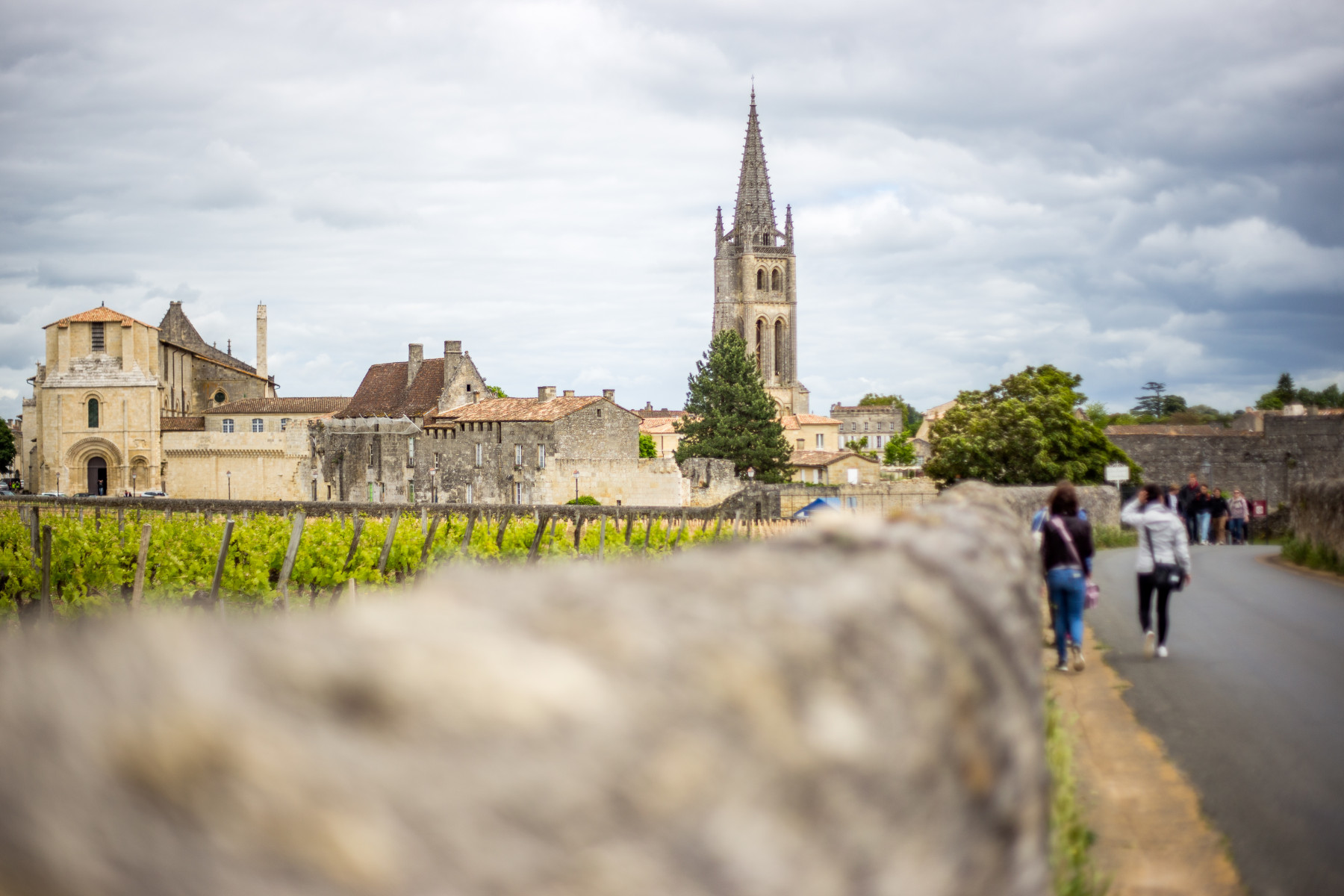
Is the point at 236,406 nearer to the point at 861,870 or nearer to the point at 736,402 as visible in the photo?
the point at 736,402

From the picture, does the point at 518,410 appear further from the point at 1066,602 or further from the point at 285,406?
the point at 1066,602

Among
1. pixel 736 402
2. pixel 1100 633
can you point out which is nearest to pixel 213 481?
pixel 736 402

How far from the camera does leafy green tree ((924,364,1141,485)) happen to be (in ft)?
149

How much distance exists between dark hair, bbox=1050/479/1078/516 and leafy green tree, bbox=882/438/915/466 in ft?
317

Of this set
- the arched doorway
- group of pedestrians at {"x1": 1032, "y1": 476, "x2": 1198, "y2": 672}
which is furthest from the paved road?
the arched doorway

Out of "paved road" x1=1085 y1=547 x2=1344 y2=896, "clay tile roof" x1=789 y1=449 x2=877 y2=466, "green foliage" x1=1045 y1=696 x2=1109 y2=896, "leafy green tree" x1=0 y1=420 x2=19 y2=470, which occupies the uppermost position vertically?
"leafy green tree" x1=0 y1=420 x2=19 y2=470

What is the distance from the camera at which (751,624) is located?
1827 mm

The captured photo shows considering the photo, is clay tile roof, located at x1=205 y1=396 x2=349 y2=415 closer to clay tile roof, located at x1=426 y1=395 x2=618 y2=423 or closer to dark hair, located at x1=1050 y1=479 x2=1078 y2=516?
clay tile roof, located at x1=426 y1=395 x2=618 y2=423

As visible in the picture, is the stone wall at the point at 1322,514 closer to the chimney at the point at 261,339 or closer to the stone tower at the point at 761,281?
the chimney at the point at 261,339

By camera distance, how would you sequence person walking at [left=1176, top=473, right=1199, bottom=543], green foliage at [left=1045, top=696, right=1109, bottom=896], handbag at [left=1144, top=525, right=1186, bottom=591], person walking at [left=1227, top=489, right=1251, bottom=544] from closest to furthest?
green foliage at [left=1045, top=696, right=1109, bottom=896], handbag at [left=1144, top=525, right=1186, bottom=591], person walking at [left=1176, top=473, right=1199, bottom=543], person walking at [left=1227, top=489, right=1251, bottom=544]

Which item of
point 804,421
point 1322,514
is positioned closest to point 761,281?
point 804,421

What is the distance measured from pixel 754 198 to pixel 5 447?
84279 millimetres

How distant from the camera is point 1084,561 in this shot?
10.3 m

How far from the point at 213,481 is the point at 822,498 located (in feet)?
178
